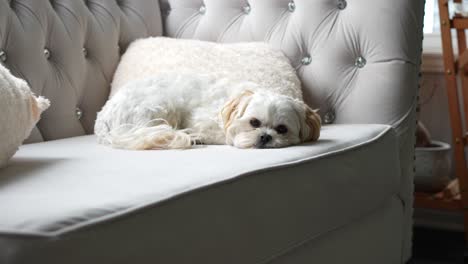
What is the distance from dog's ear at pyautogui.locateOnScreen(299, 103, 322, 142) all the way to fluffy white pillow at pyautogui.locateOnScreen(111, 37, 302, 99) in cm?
25

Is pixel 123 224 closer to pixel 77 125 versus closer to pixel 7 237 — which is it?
pixel 7 237

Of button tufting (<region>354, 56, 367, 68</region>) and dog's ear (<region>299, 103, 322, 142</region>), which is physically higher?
button tufting (<region>354, 56, 367, 68</region>)

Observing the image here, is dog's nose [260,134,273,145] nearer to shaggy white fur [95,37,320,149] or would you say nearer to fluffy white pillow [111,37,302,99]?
shaggy white fur [95,37,320,149]

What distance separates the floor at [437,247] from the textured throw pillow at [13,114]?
1.37 metres

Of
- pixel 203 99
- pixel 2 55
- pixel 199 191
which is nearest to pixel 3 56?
pixel 2 55

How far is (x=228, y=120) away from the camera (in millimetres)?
1636

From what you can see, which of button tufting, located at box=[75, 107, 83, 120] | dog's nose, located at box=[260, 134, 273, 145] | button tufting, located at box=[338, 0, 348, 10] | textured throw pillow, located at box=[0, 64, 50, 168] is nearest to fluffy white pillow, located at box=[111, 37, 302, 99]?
button tufting, located at box=[75, 107, 83, 120]

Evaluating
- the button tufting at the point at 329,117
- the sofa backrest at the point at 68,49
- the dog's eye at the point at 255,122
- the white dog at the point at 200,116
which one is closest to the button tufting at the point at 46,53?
the sofa backrest at the point at 68,49

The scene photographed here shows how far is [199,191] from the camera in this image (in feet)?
3.56

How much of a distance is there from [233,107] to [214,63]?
33 cm

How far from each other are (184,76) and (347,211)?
570 millimetres

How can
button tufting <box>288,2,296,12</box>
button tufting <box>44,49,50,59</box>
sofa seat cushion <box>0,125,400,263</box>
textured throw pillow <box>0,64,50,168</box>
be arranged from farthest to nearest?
1. button tufting <box>288,2,296,12</box>
2. button tufting <box>44,49,50,59</box>
3. textured throw pillow <box>0,64,50,168</box>
4. sofa seat cushion <box>0,125,400,263</box>

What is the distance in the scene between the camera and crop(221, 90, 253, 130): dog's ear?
162 centimetres

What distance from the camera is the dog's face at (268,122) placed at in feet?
5.16
